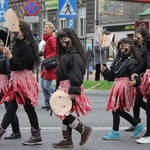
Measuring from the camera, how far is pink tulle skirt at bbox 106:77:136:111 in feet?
26.8

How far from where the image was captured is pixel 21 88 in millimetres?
7652

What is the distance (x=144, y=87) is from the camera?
8.01 metres

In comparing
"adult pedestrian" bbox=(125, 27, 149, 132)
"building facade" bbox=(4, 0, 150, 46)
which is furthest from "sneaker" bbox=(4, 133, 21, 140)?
"building facade" bbox=(4, 0, 150, 46)

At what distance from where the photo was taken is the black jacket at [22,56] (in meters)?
7.46

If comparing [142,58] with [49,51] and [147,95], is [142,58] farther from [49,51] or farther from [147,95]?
[49,51]

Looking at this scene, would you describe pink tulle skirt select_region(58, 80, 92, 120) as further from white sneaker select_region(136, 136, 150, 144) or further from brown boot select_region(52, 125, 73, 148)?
white sneaker select_region(136, 136, 150, 144)

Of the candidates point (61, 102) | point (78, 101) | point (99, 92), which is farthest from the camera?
point (99, 92)

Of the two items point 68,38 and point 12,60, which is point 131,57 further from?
point 12,60

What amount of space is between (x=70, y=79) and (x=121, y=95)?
4.34 feet

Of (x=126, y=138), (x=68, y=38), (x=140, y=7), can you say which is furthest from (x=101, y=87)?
(x=140, y=7)

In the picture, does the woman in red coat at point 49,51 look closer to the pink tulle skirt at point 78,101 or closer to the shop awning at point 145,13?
the pink tulle skirt at point 78,101

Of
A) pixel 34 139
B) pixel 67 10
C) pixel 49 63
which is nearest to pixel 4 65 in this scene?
pixel 34 139

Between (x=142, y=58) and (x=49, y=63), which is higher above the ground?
(x=142, y=58)

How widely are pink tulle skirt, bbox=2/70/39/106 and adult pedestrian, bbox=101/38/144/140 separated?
3.71 ft
